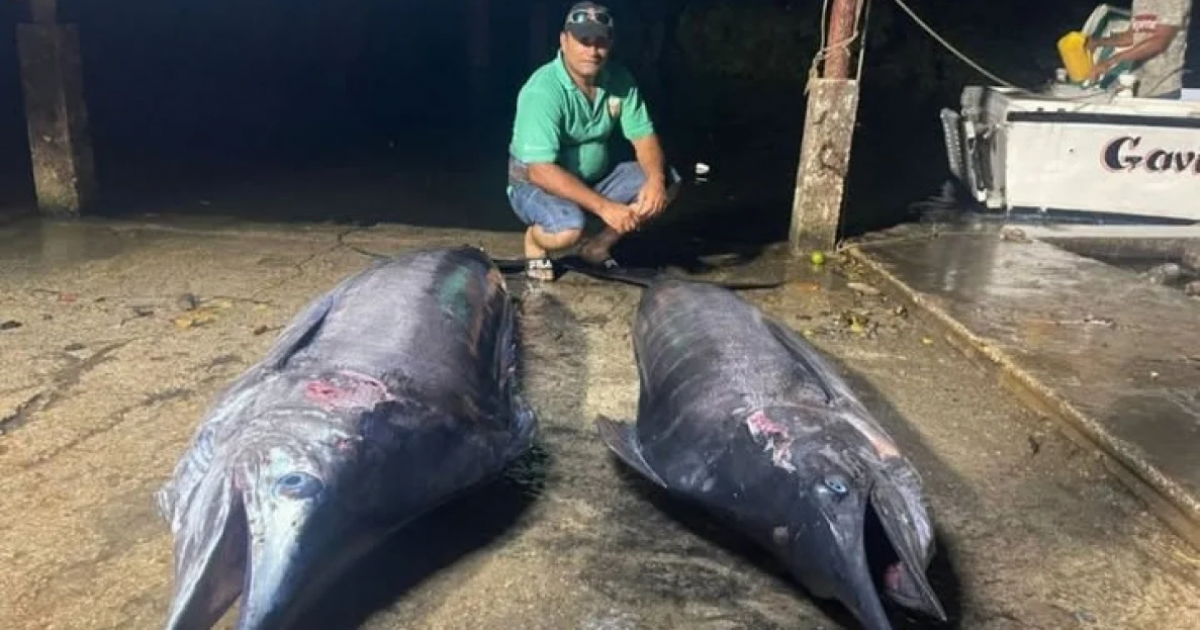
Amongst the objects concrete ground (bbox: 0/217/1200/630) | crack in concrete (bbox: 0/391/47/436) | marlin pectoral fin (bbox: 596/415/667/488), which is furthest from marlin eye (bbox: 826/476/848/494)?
crack in concrete (bbox: 0/391/47/436)

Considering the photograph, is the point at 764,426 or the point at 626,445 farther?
the point at 626,445

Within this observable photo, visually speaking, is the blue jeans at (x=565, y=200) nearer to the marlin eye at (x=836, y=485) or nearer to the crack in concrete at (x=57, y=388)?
the crack in concrete at (x=57, y=388)

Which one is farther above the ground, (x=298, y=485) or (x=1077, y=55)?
(x=1077, y=55)

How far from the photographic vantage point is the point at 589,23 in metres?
5.48

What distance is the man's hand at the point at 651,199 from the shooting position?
5670mm

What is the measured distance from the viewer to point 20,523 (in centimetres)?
332

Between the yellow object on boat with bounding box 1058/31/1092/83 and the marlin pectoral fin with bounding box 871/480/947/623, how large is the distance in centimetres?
652

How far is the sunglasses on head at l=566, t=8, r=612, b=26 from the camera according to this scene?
216 inches

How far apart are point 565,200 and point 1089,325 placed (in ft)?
9.54

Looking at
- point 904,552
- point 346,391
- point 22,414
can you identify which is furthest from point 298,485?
point 22,414

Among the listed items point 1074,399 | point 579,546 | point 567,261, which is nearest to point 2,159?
point 567,261

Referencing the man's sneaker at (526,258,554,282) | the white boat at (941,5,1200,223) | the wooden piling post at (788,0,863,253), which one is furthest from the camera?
the white boat at (941,5,1200,223)

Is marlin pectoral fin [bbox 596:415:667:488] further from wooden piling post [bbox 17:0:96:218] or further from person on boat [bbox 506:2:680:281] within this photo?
wooden piling post [bbox 17:0:96:218]

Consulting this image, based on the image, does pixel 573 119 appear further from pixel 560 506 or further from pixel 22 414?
pixel 22 414
